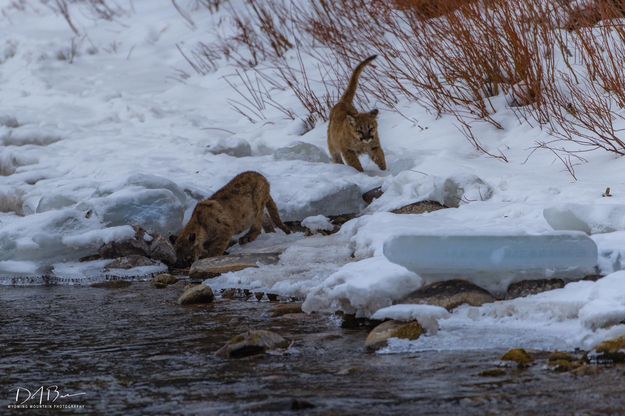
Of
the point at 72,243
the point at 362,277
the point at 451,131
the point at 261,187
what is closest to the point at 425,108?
the point at 451,131

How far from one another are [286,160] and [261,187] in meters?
1.65

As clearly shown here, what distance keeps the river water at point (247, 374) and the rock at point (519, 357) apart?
55 mm

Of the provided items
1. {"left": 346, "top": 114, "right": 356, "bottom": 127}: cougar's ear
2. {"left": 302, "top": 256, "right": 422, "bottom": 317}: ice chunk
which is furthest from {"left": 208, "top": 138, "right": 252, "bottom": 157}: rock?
{"left": 302, "top": 256, "right": 422, "bottom": 317}: ice chunk

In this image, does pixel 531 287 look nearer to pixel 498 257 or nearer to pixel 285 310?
pixel 498 257

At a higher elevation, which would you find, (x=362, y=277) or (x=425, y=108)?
(x=425, y=108)

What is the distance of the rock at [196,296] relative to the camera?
7.02m

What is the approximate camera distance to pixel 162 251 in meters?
8.61

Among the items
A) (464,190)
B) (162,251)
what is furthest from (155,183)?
(464,190)

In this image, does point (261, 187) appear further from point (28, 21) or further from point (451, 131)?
point (28, 21)

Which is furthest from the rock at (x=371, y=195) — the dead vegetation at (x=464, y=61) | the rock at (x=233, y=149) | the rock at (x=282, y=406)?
the rock at (x=282, y=406)

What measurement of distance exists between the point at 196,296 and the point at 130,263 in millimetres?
1615

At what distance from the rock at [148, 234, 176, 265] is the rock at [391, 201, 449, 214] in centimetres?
195

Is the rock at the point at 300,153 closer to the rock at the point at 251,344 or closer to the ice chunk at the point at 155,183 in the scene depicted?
the ice chunk at the point at 155,183

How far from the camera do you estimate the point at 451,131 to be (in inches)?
409
